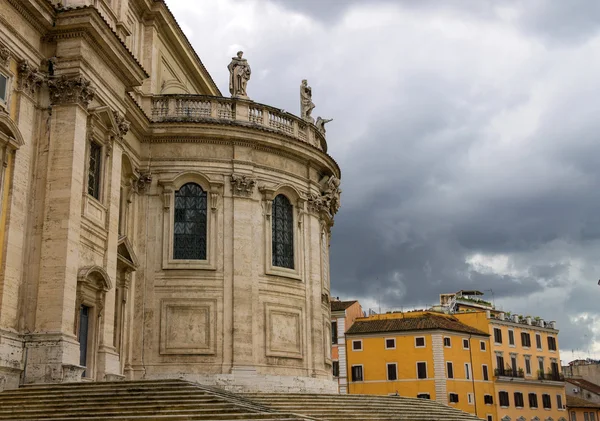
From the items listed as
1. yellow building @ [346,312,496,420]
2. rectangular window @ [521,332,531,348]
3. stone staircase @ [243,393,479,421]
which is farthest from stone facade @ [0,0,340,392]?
rectangular window @ [521,332,531,348]

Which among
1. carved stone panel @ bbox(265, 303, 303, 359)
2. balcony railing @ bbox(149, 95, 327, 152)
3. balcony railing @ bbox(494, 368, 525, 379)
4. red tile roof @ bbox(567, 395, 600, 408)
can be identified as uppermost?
balcony railing @ bbox(149, 95, 327, 152)

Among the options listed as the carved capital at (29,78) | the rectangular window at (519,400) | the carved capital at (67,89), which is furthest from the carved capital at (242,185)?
the rectangular window at (519,400)

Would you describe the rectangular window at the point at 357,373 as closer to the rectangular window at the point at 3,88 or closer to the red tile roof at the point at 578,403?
the red tile roof at the point at 578,403

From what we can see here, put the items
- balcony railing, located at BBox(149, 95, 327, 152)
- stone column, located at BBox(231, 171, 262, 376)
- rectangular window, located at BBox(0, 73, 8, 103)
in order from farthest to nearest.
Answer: balcony railing, located at BBox(149, 95, 327, 152), stone column, located at BBox(231, 171, 262, 376), rectangular window, located at BBox(0, 73, 8, 103)

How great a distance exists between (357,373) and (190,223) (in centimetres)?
3382

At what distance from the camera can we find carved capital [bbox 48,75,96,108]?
17891 millimetres

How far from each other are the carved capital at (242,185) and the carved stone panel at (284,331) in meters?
3.60

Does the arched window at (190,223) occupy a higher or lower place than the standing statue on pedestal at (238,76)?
lower

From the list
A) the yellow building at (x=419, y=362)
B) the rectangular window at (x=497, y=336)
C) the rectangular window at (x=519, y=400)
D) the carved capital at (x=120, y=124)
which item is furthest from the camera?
the rectangular window at (x=497, y=336)

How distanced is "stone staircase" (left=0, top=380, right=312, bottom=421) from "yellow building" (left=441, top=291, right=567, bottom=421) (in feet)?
157

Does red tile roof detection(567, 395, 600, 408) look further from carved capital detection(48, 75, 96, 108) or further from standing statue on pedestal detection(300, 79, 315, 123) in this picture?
carved capital detection(48, 75, 96, 108)

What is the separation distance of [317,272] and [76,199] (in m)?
10.5

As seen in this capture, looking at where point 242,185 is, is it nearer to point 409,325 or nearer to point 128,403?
point 128,403

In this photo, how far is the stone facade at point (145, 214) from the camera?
663 inches
